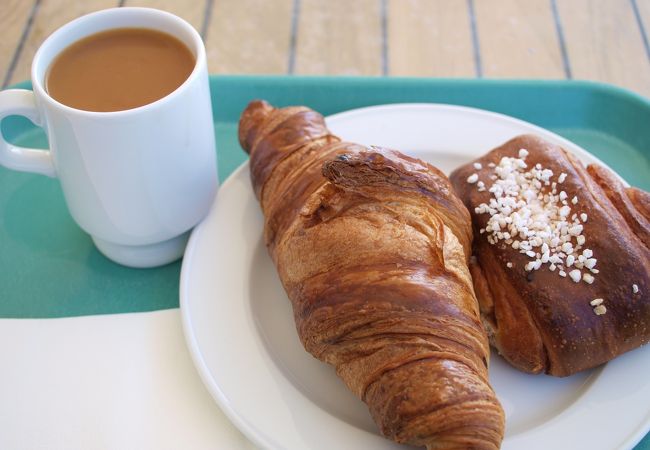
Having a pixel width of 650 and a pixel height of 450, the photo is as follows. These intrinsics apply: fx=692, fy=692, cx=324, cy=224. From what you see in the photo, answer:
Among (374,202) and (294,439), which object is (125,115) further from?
(294,439)

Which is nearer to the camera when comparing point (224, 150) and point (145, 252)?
point (145, 252)

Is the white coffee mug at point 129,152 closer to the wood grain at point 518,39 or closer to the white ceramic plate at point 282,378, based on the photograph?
the white ceramic plate at point 282,378

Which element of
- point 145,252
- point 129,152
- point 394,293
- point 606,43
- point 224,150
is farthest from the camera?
point 606,43

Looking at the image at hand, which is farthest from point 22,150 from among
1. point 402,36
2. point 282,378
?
point 402,36

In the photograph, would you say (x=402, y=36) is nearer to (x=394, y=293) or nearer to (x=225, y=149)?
(x=225, y=149)

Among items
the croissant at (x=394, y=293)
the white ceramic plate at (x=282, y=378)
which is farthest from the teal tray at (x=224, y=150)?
the croissant at (x=394, y=293)

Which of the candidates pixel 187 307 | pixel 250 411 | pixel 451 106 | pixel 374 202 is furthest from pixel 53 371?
pixel 451 106
